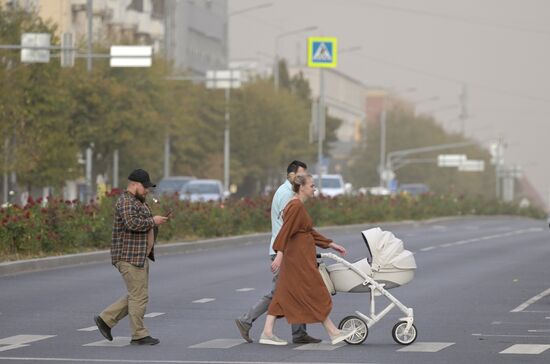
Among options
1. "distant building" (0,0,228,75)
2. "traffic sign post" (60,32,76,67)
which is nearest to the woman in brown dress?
"traffic sign post" (60,32,76,67)

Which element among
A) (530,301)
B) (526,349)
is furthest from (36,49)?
(526,349)

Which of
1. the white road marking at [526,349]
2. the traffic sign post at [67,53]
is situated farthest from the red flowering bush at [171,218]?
the white road marking at [526,349]

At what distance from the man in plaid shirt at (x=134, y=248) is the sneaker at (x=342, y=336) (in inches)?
67.0

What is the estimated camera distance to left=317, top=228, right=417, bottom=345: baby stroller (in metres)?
16.2

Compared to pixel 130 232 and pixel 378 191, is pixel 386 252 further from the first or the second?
pixel 378 191

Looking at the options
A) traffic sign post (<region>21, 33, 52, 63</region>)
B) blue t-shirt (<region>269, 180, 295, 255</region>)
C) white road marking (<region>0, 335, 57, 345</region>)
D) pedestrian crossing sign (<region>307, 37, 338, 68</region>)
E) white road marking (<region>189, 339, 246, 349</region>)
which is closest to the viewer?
white road marking (<region>189, 339, 246, 349</region>)

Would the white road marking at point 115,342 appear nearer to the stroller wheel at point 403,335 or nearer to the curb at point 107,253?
the stroller wheel at point 403,335

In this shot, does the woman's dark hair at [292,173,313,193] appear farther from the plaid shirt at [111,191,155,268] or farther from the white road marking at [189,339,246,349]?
the white road marking at [189,339,246,349]

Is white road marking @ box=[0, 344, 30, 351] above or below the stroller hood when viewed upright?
below

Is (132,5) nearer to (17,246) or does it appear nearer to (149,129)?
(149,129)

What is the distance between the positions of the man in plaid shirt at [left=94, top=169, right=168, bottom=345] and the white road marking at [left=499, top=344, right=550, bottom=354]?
10.8ft

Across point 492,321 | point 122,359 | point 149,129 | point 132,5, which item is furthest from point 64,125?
point 132,5

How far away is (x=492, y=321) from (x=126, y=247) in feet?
16.2

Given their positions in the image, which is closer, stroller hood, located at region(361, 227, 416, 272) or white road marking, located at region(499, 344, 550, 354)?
white road marking, located at region(499, 344, 550, 354)
